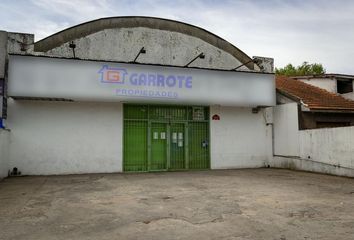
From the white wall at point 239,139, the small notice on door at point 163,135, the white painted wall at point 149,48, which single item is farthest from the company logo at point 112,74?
the white wall at point 239,139

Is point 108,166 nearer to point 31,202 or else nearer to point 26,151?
point 26,151

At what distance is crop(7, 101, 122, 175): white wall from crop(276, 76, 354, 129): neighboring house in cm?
793

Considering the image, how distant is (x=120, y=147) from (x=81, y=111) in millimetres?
2182

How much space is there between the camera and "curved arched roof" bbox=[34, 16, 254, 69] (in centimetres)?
1312

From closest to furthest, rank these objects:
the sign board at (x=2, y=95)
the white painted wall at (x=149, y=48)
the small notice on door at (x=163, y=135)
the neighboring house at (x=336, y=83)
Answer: the sign board at (x=2, y=95)
the white painted wall at (x=149, y=48)
the small notice on door at (x=163, y=135)
the neighboring house at (x=336, y=83)

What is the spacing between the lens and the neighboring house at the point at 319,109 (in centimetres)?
1434

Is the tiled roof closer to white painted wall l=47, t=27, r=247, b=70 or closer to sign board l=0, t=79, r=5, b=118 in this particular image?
white painted wall l=47, t=27, r=247, b=70

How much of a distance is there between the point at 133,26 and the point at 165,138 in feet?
16.8

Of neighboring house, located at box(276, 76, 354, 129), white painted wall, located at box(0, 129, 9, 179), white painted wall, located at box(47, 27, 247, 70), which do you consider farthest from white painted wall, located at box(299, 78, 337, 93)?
white painted wall, located at box(0, 129, 9, 179)

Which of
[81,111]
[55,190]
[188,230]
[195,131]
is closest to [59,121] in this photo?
[81,111]

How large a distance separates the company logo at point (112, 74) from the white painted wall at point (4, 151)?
4.03 m

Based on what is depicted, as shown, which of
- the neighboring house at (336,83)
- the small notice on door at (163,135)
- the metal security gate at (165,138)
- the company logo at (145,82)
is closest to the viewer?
the company logo at (145,82)

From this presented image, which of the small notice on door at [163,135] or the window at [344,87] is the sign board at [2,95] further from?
the window at [344,87]

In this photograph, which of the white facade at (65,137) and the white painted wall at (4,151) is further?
the white facade at (65,137)
